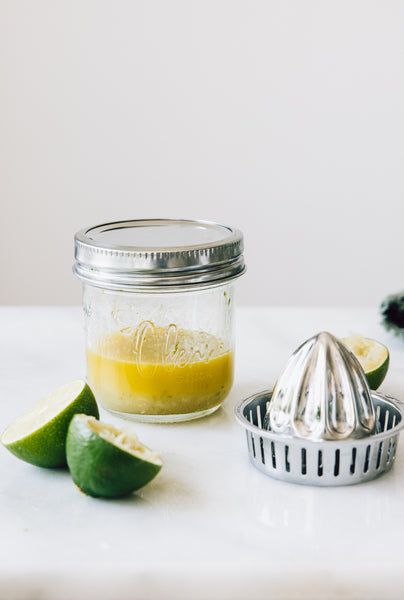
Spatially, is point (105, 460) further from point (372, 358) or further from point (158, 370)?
point (372, 358)

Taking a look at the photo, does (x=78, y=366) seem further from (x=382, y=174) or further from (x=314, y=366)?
(x=382, y=174)

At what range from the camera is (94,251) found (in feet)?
2.84

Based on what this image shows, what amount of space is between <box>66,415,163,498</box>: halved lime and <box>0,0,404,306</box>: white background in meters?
1.88

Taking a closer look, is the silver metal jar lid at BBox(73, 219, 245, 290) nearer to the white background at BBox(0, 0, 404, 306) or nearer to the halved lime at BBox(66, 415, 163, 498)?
the halved lime at BBox(66, 415, 163, 498)

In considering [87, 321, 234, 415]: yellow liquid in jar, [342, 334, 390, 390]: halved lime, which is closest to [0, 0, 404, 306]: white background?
[342, 334, 390, 390]: halved lime

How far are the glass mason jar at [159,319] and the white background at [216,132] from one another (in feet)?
5.27

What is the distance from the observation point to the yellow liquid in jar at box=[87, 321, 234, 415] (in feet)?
2.87

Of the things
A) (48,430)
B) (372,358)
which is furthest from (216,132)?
(48,430)

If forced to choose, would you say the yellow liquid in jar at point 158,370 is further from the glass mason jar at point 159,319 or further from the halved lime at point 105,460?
the halved lime at point 105,460

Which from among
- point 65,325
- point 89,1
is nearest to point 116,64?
point 89,1

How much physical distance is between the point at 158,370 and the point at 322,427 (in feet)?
0.71

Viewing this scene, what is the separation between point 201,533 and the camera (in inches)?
25.6

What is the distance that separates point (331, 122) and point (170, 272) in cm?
178

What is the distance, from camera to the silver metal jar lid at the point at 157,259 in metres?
0.84
